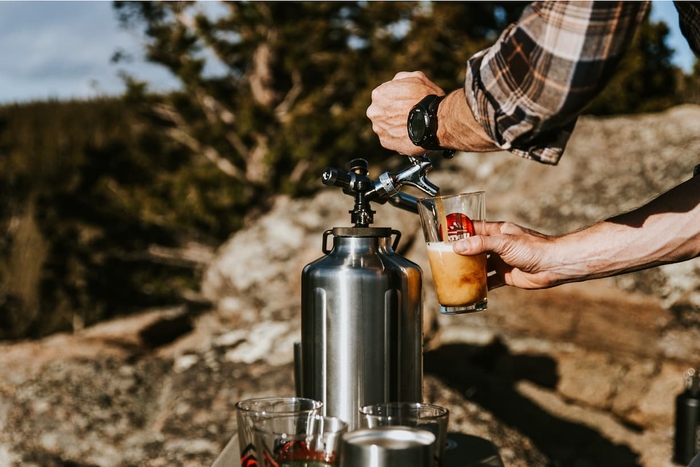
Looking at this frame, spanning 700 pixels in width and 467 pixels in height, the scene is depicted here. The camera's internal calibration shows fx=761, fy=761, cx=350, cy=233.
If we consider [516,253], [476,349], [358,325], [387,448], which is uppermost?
[516,253]

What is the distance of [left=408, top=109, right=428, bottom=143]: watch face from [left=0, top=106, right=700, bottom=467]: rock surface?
1.39 m

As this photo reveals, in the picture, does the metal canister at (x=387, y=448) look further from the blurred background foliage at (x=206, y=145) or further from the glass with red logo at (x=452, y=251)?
the blurred background foliage at (x=206, y=145)

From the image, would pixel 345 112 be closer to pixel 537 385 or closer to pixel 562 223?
pixel 562 223

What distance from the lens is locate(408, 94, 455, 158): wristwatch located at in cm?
128

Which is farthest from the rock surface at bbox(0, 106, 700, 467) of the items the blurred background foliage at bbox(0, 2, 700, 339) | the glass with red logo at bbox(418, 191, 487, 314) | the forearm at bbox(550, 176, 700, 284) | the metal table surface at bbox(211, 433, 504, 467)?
the blurred background foliage at bbox(0, 2, 700, 339)

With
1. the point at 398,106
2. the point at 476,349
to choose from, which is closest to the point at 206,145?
the point at 476,349

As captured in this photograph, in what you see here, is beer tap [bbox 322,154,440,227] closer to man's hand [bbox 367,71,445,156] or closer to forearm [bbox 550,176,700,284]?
man's hand [bbox 367,71,445,156]

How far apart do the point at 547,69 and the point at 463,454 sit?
0.73 meters

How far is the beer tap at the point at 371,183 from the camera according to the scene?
1306mm

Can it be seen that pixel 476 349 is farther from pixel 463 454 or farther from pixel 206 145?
pixel 206 145

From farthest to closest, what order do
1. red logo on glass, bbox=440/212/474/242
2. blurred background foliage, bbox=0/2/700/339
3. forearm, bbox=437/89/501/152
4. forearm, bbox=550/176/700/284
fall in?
blurred background foliage, bbox=0/2/700/339 < forearm, bbox=550/176/700/284 < red logo on glass, bbox=440/212/474/242 < forearm, bbox=437/89/501/152

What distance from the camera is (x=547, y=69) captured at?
3.39 ft

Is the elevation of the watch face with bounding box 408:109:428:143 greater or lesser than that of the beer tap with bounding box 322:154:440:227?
greater

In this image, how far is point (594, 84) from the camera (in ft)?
3.39
